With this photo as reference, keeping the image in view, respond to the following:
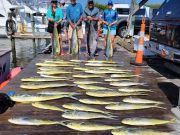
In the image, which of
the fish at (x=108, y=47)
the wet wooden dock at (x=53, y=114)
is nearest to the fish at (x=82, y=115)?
the wet wooden dock at (x=53, y=114)

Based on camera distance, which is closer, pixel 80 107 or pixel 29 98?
pixel 80 107

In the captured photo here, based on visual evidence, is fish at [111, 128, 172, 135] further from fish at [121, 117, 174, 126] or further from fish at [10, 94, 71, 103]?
fish at [10, 94, 71, 103]

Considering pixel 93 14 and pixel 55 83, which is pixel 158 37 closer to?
pixel 93 14

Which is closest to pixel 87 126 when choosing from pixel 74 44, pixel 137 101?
pixel 137 101

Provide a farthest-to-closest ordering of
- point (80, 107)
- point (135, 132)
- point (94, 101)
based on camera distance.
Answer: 1. point (94, 101)
2. point (80, 107)
3. point (135, 132)

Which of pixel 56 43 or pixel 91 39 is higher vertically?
pixel 91 39

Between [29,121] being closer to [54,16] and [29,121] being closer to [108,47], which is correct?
Result: [108,47]

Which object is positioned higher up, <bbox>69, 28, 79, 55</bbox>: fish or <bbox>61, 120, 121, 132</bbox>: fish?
<bbox>69, 28, 79, 55</bbox>: fish

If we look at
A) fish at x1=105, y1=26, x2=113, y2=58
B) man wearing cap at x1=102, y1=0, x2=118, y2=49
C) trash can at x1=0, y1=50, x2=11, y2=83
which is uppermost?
man wearing cap at x1=102, y1=0, x2=118, y2=49

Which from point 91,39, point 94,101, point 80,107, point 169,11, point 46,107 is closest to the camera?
point 80,107

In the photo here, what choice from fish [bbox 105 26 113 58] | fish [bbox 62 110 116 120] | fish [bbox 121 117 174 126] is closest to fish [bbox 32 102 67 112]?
fish [bbox 62 110 116 120]

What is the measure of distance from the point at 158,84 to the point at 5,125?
11.8 feet

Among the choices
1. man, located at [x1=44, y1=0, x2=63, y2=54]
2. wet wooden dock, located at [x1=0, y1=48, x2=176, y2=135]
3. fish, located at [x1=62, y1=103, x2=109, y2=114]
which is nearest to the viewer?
wet wooden dock, located at [x1=0, y1=48, x2=176, y2=135]

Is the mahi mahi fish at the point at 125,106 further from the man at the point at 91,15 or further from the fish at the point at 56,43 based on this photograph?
the fish at the point at 56,43
